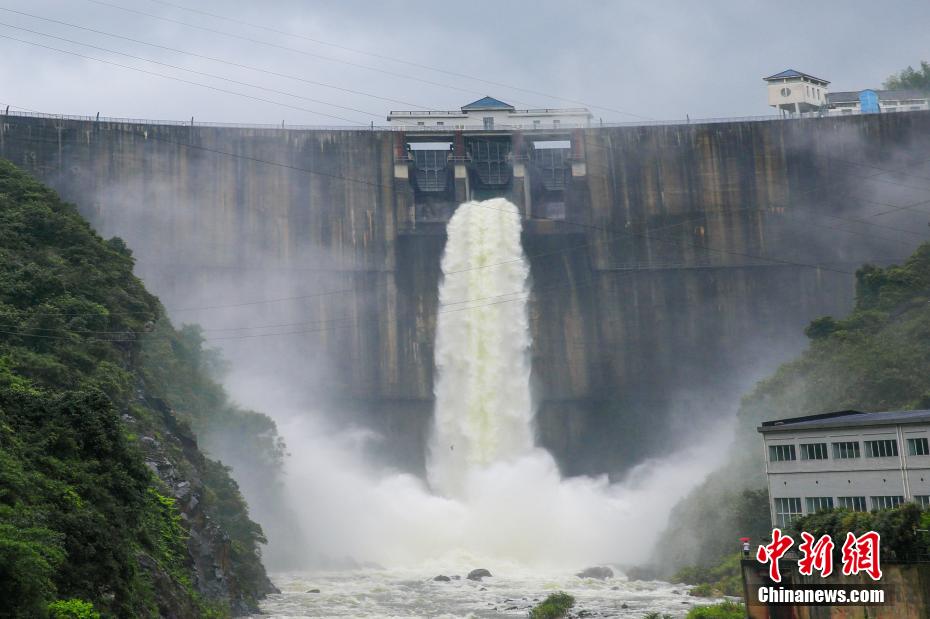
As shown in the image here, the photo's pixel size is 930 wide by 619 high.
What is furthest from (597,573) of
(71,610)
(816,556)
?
(71,610)

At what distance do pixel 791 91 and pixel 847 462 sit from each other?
5338 cm

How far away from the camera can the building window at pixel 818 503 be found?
3750 cm

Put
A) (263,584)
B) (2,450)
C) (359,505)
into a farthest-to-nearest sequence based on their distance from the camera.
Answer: (359,505) → (263,584) → (2,450)

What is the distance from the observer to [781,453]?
39219 mm

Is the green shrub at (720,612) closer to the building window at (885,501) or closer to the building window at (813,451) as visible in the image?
the building window at (885,501)

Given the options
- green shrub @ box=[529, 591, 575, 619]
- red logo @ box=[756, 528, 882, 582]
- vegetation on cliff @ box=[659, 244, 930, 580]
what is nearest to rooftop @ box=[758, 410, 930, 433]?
red logo @ box=[756, 528, 882, 582]

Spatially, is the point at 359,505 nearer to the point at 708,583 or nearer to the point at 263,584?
the point at 263,584

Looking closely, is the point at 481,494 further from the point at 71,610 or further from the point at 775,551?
the point at 71,610

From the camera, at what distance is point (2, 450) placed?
27375mm

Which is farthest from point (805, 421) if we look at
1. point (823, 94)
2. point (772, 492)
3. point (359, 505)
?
point (823, 94)

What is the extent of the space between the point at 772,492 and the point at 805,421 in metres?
2.70

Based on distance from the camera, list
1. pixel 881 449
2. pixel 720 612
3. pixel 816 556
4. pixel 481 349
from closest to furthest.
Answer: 1. pixel 816 556
2. pixel 881 449
3. pixel 720 612
4. pixel 481 349

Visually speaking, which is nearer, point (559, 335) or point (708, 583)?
point (708, 583)

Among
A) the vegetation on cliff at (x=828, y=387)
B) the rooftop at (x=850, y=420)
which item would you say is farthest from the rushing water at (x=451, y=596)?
the rooftop at (x=850, y=420)
